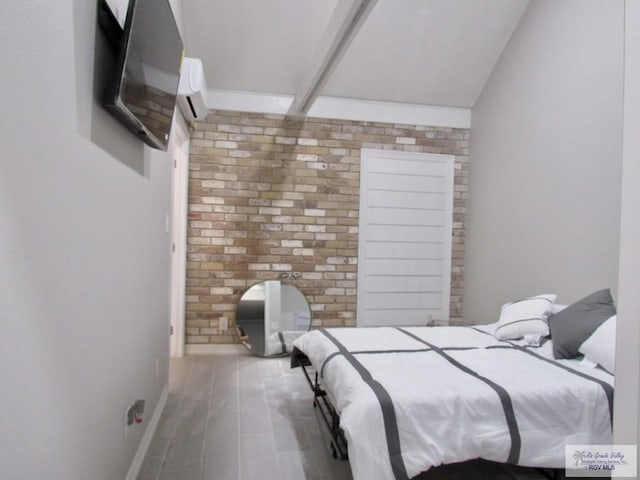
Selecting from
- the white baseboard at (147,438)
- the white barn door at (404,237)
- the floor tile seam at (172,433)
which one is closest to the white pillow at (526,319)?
the white barn door at (404,237)

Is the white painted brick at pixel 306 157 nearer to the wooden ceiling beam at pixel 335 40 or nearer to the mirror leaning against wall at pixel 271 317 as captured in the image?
the wooden ceiling beam at pixel 335 40

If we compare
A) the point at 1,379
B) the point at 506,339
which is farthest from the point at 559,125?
the point at 1,379

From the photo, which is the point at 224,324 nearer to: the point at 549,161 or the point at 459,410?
the point at 459,410

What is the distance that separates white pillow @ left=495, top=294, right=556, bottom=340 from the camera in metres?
2.69

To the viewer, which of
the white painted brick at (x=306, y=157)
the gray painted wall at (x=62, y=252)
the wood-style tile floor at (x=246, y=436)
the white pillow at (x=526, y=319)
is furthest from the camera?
the white painted brick at (x=306, y=157)

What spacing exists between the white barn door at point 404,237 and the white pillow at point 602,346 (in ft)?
7.11

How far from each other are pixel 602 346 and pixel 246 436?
2.08 m

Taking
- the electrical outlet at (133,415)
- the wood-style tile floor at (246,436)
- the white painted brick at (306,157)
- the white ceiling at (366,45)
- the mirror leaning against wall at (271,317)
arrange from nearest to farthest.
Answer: the electrical outlet at (133,415)
the wood-style tile floor at (246,436)
the white ceiling at (366,45)
the mirror leaning against wall at (271,317)
the white painted brick at (306,157)

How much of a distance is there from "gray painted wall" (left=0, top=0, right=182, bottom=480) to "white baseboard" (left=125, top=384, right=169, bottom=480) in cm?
10

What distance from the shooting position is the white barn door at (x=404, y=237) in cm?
432

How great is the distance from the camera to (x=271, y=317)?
4.02 metres

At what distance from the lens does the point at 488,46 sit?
12.7 feet

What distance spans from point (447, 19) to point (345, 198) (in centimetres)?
190

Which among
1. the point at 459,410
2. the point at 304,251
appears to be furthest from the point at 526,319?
the point at 304,251
